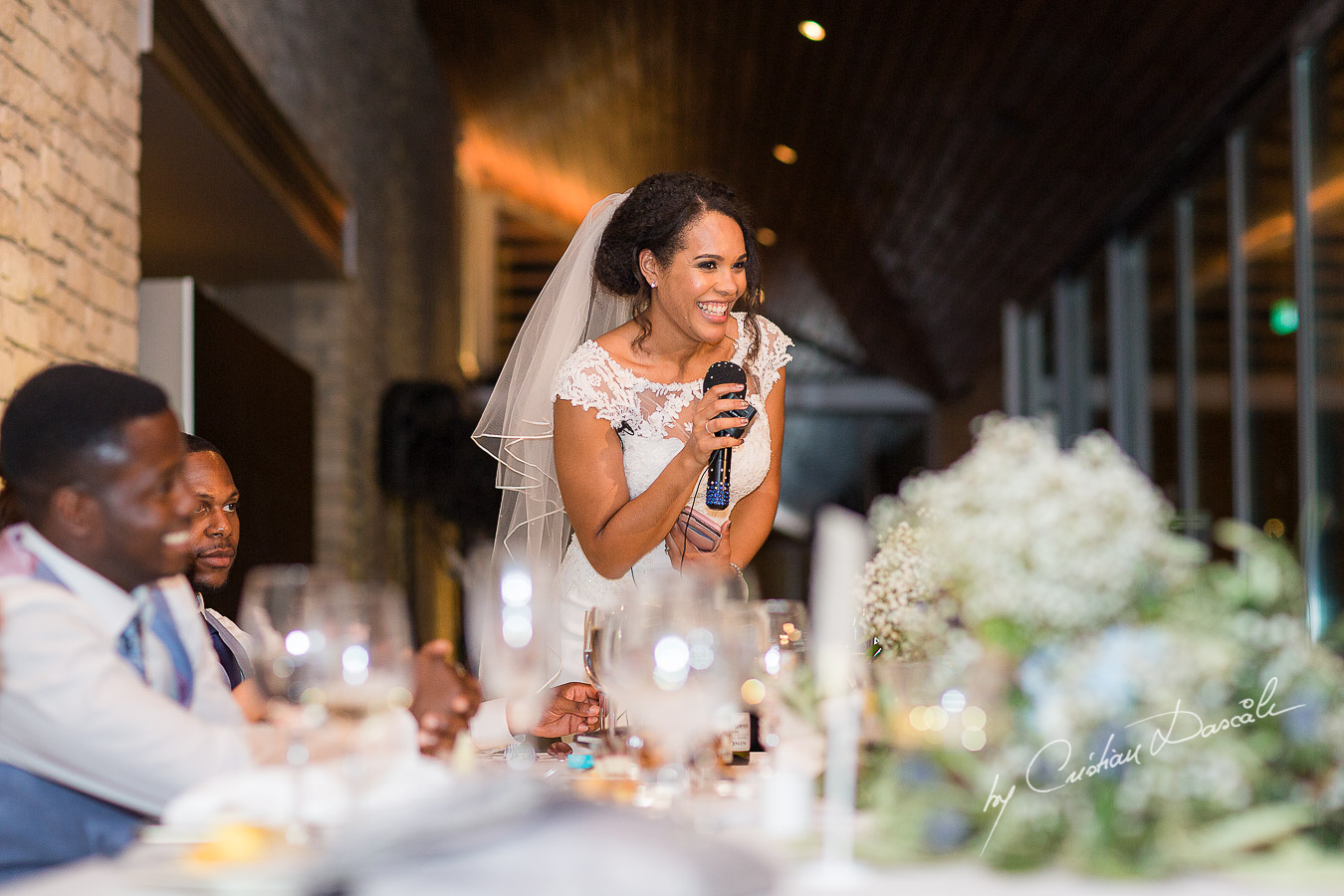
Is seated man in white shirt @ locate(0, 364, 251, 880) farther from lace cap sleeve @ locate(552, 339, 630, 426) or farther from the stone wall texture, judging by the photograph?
the stone wall texture

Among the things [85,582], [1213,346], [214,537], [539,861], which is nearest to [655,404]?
[214,537]

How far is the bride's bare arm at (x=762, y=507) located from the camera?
2666 mm

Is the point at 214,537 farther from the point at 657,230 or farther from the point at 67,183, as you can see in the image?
the point at 67,183

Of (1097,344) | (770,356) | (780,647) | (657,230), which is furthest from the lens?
(1097,344)

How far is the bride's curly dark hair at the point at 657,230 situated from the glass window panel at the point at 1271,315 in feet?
9.84

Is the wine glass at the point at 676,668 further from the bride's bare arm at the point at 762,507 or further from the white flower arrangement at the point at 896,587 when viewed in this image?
the bride's bare arm at the point at 762,507

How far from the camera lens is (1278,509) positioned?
17.2ft

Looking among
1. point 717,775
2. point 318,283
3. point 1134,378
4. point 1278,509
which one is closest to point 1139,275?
point 1134,378

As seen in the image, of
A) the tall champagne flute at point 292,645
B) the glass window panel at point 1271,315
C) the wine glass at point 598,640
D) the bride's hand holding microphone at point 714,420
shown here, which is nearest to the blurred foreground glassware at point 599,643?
the wine glass at point 598,640

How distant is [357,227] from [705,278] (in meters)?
5.06

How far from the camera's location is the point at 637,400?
2715mm

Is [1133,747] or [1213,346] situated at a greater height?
[1213,346]

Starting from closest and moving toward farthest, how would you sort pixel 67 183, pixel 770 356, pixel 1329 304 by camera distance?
pixel 770 356 → pixel 67 183 → pixel 1329 304

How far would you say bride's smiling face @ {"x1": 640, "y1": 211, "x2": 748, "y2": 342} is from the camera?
102 inches
